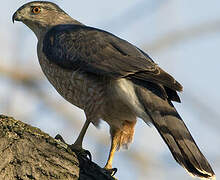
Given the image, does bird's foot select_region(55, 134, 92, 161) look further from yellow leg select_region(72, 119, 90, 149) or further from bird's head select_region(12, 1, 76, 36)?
bird's head select_region(12, 1, 76, 36)

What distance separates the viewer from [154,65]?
4.42m

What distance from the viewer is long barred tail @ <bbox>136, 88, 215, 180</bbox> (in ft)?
12.1

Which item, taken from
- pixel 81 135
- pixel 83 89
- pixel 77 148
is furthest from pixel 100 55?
pixel 77 148

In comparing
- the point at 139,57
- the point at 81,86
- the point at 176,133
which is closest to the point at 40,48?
the point at 81,86

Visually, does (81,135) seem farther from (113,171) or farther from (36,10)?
(36,10)

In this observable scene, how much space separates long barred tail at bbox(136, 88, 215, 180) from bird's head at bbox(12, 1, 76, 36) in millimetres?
2153

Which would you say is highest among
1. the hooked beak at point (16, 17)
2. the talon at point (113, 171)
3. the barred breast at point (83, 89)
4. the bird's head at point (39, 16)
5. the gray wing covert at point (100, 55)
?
the bird's head at point (39, 16)

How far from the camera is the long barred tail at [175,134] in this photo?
3686 millimetres

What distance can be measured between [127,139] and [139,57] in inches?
39.2

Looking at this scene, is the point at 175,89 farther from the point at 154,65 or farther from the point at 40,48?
the point at 40,48

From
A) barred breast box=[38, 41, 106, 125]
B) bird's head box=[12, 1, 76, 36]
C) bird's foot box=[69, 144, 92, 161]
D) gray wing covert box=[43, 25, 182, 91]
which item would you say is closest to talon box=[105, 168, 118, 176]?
bird's foot box=[69, 144, 92, 161]

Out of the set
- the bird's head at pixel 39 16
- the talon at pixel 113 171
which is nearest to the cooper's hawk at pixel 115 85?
the talon at pixel 113 171

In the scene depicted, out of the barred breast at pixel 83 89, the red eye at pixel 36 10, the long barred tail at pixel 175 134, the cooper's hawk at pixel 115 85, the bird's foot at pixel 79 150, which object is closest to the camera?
the long barred tail at pixel 175 134

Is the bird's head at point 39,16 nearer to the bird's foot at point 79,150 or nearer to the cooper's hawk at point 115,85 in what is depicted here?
the cooper's hawk at point 115,85
